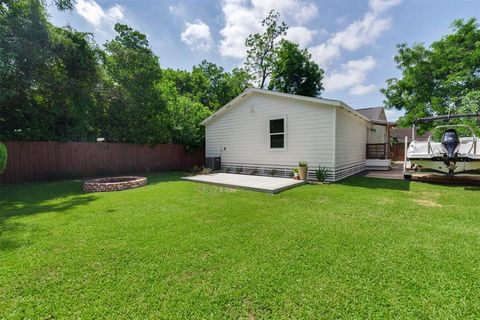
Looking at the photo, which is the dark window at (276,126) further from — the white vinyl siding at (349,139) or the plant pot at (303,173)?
the white vinyl siding at (349,139)

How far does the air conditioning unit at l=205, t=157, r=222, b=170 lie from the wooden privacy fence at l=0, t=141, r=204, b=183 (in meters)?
2.90

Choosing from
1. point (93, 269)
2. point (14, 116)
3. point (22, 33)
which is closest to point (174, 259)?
point (93, 269)

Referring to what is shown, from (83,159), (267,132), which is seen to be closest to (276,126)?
(267,132)

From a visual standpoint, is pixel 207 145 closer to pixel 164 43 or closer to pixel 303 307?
pixel 164 43

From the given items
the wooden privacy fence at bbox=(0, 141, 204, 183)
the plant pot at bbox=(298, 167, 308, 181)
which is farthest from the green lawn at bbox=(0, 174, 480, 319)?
the wooden privacy fence at bbox=(0, 141, 204, 183)

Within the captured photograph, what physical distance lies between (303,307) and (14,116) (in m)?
11.8

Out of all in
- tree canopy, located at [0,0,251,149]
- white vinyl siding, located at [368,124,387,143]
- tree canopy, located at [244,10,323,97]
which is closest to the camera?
tree canopy, located at [0,0,251,149]

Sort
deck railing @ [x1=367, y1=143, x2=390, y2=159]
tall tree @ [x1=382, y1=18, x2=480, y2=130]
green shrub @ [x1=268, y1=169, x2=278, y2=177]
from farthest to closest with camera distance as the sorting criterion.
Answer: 1. tall tree @ [x1=382, y1=18, x2=480, y2=130]
2. deck railing @ [x1=367, y1=143, x2=390, y2=159]
3. green shrub @ [x1=268, y1=169, x2=278, y2=177]

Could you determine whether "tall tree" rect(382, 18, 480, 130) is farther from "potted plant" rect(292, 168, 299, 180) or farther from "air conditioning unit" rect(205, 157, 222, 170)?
"air conditioning unit" rect(205, 157, 222, 170)

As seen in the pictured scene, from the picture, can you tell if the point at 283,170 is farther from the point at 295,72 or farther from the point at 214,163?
the point at 295,72

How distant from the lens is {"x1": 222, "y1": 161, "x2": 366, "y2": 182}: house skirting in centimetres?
790

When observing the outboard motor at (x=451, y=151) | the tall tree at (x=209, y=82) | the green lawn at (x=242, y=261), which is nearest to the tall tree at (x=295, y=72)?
the tall tree at (x=209, y=82)

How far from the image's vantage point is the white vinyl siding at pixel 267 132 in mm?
7742

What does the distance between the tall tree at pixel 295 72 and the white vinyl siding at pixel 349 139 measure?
12155 mm
